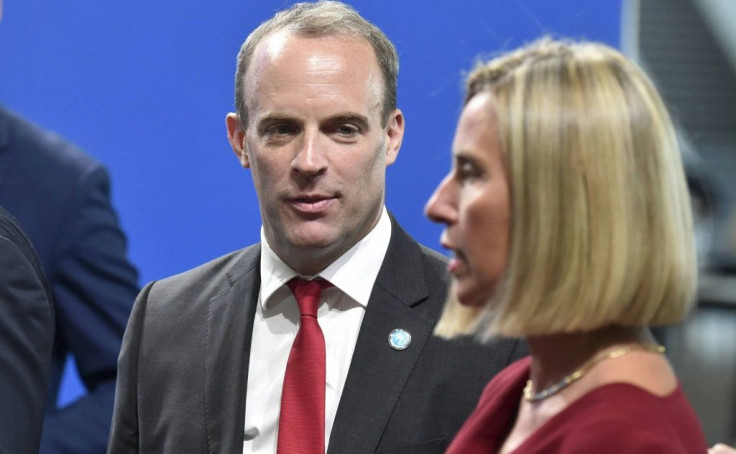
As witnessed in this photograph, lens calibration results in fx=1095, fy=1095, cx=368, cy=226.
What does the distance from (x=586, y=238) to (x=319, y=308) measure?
105 cm

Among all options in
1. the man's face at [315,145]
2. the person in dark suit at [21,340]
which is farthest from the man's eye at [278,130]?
the person in dark suit at [21,340]

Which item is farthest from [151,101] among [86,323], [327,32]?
[327,32]

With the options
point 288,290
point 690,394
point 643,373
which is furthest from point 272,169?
point 690,394

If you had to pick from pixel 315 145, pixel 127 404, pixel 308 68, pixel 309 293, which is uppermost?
pixel 308 68

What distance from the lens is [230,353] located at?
2.26m

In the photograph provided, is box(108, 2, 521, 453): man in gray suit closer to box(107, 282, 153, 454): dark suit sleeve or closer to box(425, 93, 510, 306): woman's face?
box(107, 282, 153, 454): dark suit sleeve

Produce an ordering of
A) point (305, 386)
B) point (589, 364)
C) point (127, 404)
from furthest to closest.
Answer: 1. point (127, 404)
2. point (305, 386)
3. point (589, 364)

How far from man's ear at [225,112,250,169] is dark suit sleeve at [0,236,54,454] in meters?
0.66

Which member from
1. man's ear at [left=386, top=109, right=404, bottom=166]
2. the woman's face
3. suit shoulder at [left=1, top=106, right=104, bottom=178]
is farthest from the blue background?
the woman's face

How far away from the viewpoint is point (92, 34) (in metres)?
3.24

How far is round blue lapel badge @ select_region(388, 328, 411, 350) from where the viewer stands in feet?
7.07

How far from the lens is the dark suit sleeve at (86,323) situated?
288 cm

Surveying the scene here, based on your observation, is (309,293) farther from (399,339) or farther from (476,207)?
(476,207)

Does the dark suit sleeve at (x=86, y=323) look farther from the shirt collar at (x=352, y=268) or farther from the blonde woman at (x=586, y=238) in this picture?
the blonde woman at (x=586, y=238)
